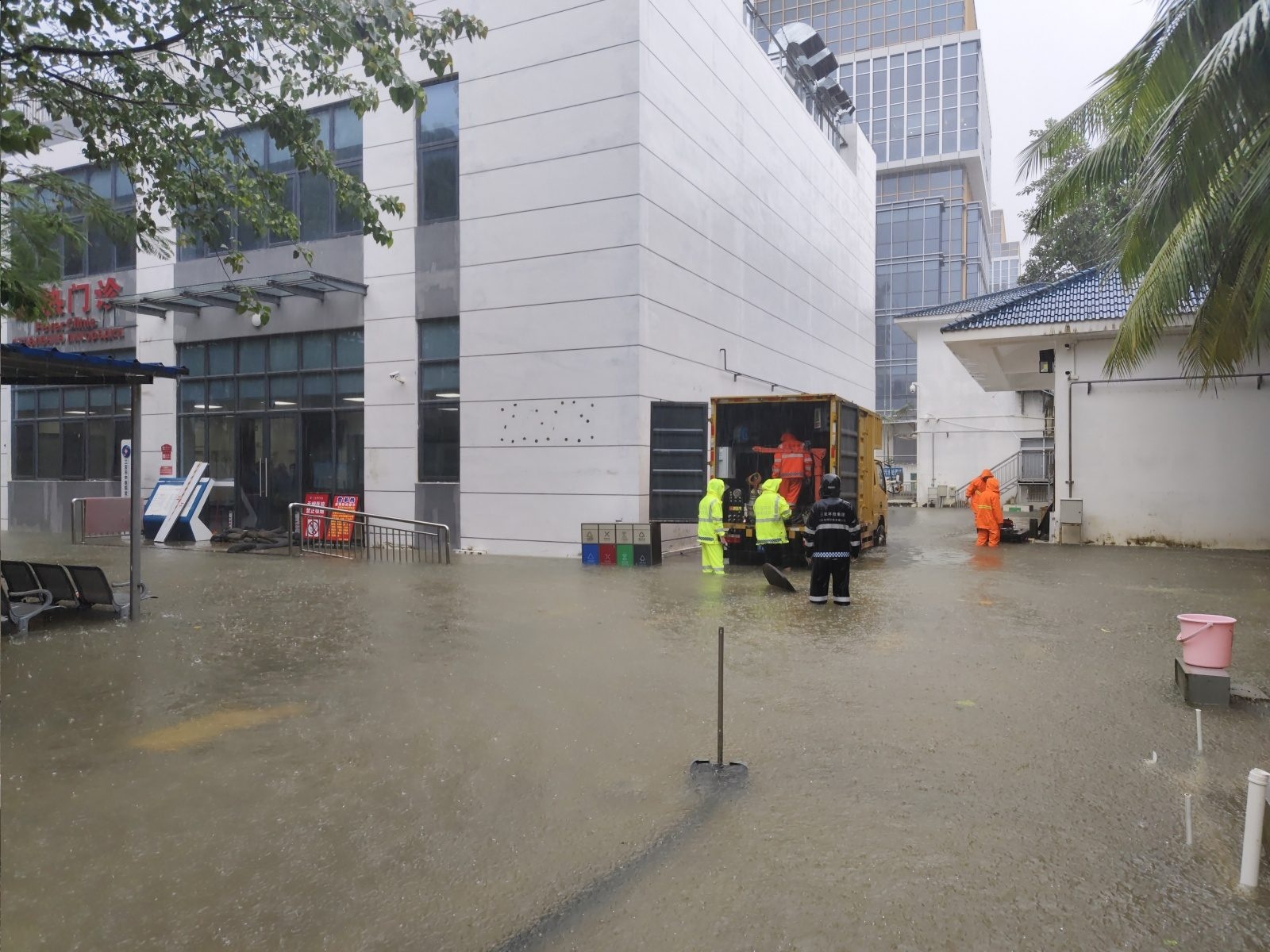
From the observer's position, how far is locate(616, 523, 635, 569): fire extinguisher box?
49.2 ft

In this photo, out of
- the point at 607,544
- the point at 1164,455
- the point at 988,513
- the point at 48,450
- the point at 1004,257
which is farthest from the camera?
the point at 1004,257

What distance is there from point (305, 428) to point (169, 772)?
15.6m

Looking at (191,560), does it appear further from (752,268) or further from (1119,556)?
(1119,556)

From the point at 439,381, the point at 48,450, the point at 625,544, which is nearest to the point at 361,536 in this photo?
the point at 439,381

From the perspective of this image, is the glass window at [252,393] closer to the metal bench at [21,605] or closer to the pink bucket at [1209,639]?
the metal bench at [21,605]

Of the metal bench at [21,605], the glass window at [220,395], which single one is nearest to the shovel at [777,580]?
the metal bench at [21,605]

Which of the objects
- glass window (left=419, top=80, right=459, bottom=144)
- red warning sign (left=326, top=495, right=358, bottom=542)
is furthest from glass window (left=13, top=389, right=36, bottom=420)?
glass window (left=419, top=80, right=459, bottom=144)

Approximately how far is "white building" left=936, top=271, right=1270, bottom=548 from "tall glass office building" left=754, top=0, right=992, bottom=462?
37.0 meters

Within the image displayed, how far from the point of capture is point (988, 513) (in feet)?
59.2

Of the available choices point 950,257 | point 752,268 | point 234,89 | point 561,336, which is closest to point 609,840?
point 234,89

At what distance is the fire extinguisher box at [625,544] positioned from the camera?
591 inches

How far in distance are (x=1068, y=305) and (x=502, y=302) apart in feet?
38.4

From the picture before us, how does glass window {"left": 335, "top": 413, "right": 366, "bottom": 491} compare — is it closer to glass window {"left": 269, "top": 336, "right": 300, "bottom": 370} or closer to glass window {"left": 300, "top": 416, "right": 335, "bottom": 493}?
glass window {"left": 300, "top": 416, "right": 335, "bottom": 493}

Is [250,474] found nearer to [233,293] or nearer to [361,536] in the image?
[361,536]
